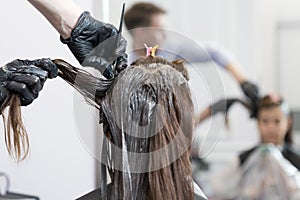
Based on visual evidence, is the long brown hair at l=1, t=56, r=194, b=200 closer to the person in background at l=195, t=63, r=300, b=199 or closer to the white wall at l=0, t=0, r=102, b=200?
the white wall at l=0, t=0, r=102, b=200

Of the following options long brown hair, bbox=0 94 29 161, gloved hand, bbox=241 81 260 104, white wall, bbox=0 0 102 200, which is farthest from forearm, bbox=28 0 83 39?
gloved hand, bbox=241 81 260 104

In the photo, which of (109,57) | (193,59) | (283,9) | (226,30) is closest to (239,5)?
(226,30)

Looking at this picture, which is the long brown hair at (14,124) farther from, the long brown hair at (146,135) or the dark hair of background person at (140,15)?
the dark hair of background person at (140,15)

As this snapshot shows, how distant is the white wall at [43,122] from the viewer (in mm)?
986

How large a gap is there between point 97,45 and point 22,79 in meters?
0.15

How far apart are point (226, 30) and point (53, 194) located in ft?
4.90

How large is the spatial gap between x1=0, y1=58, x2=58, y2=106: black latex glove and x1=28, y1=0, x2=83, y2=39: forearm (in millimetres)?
95

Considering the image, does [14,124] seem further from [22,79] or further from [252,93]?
[252,93]

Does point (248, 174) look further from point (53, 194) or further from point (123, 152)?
point (123, 152)

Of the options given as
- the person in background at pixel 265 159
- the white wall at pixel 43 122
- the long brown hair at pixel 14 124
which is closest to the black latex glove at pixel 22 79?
the long brown hair at pixel 14 124

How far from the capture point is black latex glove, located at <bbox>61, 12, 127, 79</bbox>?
0.70 metres

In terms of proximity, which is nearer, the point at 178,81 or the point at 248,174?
the point at 178,81

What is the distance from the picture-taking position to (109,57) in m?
0.70

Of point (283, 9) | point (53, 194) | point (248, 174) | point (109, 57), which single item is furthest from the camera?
point (283, 9)
